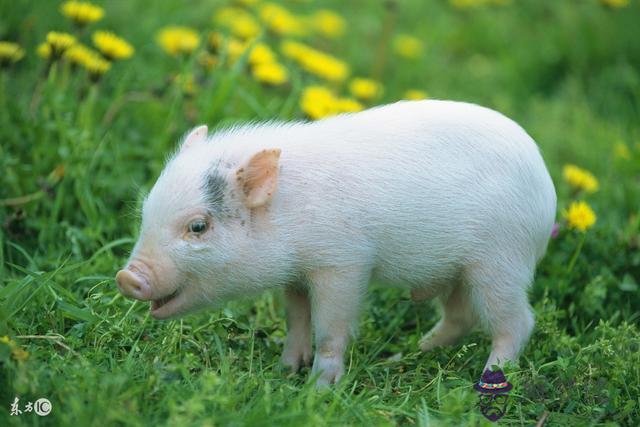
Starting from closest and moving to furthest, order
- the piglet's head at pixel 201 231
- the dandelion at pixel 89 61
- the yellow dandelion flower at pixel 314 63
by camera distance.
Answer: the piglet's head at pixel 201 231 → the dandelion at pixel 89 61 → the yellow dandelion flower at pixel 314 63

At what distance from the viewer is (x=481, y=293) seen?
366 centimetres

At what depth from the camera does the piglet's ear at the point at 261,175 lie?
336 centimetres

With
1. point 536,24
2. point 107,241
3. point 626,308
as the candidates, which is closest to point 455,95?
point 536,24

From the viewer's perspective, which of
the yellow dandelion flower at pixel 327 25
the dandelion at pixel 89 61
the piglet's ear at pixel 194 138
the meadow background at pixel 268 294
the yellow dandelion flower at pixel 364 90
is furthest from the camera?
the yellow dandelion flower at pixel 327 25

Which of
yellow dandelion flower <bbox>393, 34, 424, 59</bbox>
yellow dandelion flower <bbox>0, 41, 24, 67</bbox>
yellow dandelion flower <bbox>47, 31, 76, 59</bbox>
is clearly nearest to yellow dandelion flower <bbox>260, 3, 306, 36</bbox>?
yellow dandelion flower <bbox>393, 34, 424, 59</bbox>

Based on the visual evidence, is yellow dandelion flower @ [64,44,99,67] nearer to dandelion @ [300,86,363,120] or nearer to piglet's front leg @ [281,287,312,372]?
dandelion @ [300,86,363,120]

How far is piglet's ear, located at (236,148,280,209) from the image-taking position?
3355mm

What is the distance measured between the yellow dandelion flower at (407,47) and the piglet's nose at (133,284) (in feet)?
15.9

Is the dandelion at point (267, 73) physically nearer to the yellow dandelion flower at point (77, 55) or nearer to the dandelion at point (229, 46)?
the dandelion at point (229, 46)

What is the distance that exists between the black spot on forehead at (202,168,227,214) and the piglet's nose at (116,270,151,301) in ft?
1.26

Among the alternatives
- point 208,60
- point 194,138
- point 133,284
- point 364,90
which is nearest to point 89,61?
point 208,60

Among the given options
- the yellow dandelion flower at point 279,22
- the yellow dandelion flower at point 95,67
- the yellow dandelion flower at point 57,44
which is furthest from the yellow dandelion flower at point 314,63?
the yellow dandelion flower at point 57,44

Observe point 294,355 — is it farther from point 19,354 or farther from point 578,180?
point 578,180

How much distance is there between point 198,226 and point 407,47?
4.68 m
